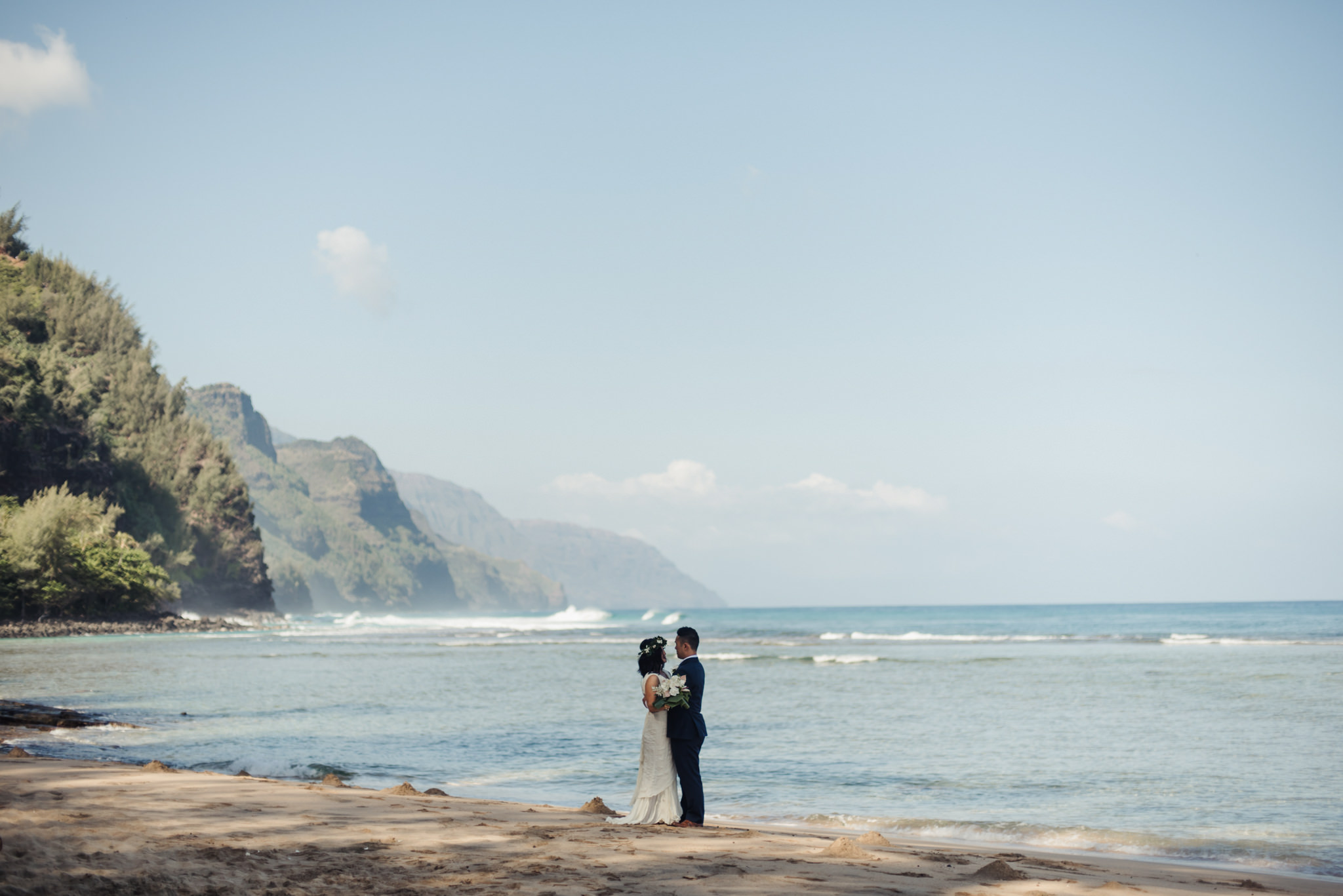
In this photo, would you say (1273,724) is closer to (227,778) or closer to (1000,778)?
(1000,778)

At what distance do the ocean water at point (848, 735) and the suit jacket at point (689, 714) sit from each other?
8.34ft

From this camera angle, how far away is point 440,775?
40.0 ft

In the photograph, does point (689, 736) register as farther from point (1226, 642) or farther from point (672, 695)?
point (1226, 642)

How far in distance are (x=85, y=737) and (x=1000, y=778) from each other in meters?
13.0

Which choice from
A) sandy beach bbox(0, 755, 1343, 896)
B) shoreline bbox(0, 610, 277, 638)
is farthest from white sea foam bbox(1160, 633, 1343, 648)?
shoreline bbox(0, 610, 277, 638)

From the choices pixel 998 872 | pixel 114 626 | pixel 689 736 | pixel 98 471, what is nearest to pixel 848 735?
pixel 689 736

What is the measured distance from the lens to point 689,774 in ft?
26.1

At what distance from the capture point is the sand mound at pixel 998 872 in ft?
20.7

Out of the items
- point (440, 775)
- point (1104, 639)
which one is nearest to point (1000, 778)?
point (440, 775)

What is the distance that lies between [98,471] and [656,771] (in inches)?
2580

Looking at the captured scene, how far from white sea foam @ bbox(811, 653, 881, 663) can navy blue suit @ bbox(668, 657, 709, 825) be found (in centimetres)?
2851

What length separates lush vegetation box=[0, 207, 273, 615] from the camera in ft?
159

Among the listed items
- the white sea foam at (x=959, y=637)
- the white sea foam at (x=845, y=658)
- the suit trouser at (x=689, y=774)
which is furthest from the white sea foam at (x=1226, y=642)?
the suit trouser at (x=689, y=774)

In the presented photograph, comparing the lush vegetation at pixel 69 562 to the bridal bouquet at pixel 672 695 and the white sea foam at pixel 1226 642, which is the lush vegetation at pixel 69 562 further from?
the white sea foam at pixel 1226 642
